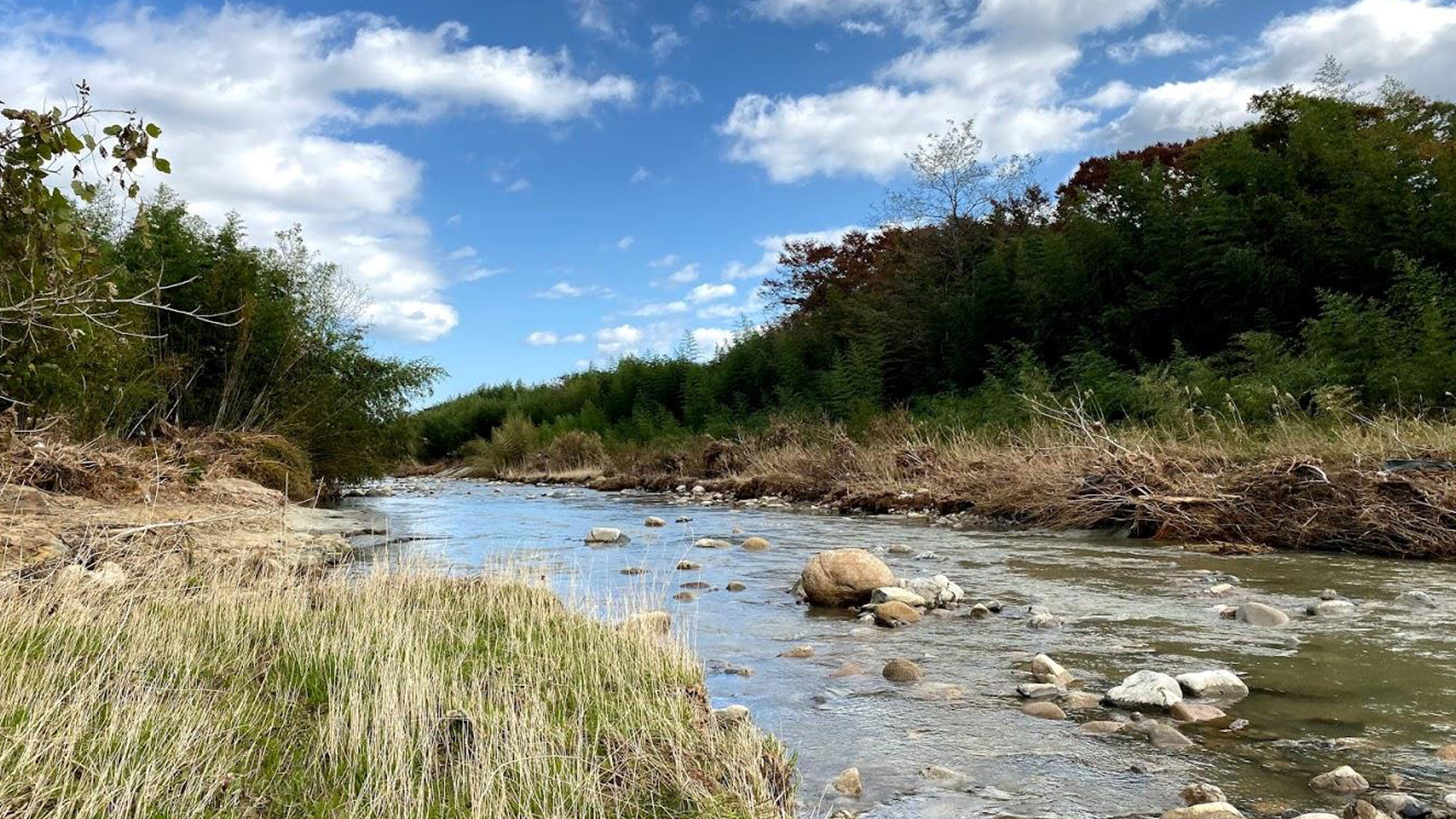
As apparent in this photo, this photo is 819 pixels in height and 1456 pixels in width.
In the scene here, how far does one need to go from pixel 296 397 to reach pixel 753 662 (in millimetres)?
15293

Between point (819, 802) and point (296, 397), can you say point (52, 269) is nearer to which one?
point (819, 802)

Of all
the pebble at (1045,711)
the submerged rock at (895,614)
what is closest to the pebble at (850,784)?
the pebble at (1045,711)

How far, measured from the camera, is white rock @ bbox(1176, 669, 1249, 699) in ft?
13.3

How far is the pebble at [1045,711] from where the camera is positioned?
12.6ft

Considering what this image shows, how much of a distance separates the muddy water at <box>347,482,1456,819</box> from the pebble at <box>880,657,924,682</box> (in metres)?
0.08

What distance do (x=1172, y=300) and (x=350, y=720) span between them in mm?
19300

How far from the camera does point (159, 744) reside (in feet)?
8.77

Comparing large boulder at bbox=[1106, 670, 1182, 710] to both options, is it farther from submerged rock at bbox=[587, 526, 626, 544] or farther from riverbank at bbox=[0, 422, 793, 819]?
submerged rock at bbox=[587, 526, 626, 544]

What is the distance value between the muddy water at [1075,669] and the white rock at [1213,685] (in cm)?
8

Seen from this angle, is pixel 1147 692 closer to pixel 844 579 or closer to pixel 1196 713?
pixel 1196 713

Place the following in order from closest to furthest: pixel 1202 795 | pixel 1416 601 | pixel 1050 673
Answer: pixel 1202 795 → pixel 1050 673 → pixel 1416 601

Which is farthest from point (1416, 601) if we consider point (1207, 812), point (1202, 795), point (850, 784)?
point (850, 784)

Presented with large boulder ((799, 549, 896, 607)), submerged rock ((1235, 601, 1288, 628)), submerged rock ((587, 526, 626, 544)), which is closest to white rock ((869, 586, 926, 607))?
large boulder ((799, 549, 896, 607))

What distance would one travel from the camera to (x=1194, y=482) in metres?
10.3
